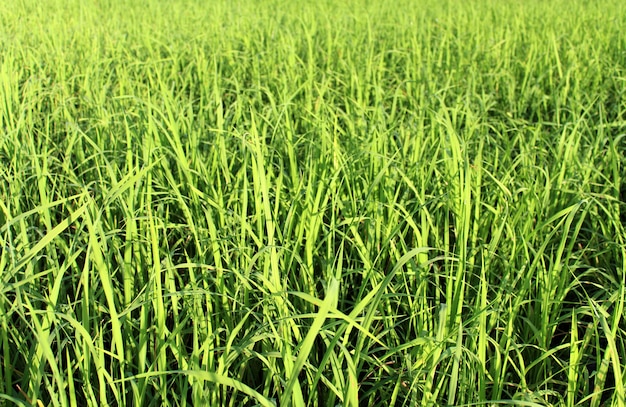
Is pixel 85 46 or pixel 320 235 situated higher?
pixel 85 46

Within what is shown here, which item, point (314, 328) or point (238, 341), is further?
point (238, 341)

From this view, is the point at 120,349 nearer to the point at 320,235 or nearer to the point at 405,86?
the point at 320,235

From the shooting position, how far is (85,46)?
340 cm

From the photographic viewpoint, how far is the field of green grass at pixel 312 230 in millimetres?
1129

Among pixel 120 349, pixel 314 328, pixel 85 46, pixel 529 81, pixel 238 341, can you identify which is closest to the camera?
pixel 314 328

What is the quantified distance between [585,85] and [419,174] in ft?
5.18

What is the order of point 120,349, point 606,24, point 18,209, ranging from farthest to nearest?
point 606,24
point 18,209
point 120,349

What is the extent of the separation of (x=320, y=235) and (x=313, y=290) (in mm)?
260

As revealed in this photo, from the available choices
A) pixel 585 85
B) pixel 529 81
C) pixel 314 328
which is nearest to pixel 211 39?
pixel 529 81

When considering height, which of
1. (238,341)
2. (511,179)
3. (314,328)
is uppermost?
(314,328)

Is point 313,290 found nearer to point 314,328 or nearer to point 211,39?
point 314,328

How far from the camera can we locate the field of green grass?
3.70 ft

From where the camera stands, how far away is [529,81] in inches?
112

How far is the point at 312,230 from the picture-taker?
145 cm
